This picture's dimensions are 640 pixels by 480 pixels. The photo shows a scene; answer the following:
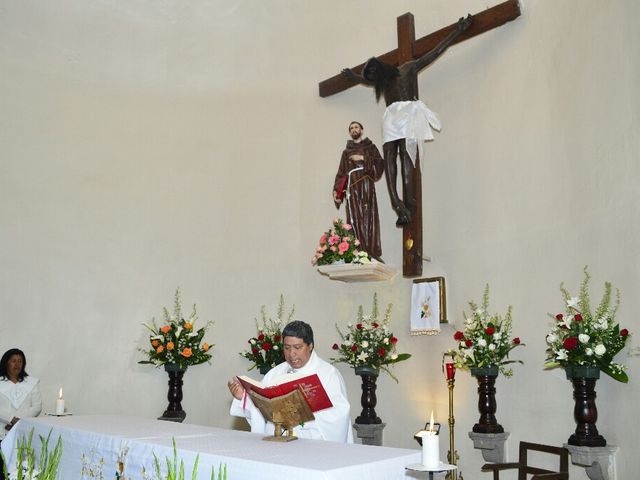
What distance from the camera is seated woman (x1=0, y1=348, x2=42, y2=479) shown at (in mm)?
6554

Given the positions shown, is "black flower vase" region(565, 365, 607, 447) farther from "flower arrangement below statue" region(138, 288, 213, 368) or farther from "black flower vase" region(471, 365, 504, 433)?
"flower arrangement below statue" region(138, 288, 213, 368)

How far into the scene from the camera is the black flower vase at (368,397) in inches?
283

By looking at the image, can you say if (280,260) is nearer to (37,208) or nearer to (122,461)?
(37,208)

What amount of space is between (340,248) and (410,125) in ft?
4.97

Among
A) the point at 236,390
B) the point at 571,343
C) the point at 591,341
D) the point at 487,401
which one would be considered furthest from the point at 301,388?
the point at 487,401

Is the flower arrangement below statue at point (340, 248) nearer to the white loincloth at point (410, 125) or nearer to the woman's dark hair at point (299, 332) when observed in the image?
the white loincloth at point (410, 125)

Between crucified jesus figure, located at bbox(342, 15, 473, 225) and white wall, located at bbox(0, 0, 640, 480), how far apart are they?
1.49ft

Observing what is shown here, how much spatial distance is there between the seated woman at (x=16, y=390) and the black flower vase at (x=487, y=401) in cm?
427

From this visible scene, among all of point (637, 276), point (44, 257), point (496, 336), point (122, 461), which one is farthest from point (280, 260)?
point (122, 461)

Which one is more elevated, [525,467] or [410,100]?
[410,100]

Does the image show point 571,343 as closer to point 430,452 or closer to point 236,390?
point 236,390

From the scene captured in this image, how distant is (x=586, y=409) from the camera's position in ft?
17.2

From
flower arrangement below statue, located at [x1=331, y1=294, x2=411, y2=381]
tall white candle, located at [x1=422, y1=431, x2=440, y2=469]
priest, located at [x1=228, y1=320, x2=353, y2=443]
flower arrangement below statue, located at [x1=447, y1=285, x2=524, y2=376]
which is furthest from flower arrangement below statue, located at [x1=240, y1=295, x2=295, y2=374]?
tall white candle, located at [x1=422, y1=431, x2=440, y2=469]

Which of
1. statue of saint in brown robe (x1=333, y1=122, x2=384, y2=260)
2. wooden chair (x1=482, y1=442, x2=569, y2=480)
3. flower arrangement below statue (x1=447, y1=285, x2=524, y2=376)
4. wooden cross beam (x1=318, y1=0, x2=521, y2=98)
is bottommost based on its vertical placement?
wooden chair (x1=482, y1=442, x2=569, y2=480)
